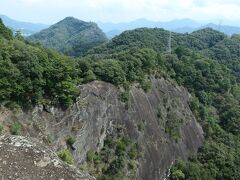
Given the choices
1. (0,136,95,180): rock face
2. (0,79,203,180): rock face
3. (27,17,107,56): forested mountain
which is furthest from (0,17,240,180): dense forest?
(27,17,107,56): forested mountain

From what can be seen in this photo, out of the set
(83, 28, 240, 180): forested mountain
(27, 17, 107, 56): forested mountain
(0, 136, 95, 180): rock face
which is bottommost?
(27, 17, 107, 56): forested mountain

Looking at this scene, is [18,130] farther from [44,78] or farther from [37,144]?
[37,144]

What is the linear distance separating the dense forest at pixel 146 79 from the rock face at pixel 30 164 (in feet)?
56.1

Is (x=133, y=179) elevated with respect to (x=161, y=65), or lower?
lower

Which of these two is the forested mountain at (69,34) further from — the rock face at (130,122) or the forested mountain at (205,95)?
the rock face at (130,122)

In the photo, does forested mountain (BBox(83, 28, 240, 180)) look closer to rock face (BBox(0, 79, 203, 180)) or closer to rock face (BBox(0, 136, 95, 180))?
rock face (BBox(0, 79, 203, 180))

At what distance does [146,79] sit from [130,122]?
6307 millimetres

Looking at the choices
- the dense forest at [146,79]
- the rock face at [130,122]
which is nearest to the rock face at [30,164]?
the rock face at [130,122]

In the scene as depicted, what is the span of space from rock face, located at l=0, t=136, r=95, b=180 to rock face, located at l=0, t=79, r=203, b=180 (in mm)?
16798

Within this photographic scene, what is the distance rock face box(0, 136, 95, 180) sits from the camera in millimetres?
4988

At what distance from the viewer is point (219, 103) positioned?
152ft

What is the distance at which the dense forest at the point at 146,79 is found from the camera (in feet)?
76.0

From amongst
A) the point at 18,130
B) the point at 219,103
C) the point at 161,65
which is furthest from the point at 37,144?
the point at 219,103

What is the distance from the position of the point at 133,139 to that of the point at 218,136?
1352 cm
